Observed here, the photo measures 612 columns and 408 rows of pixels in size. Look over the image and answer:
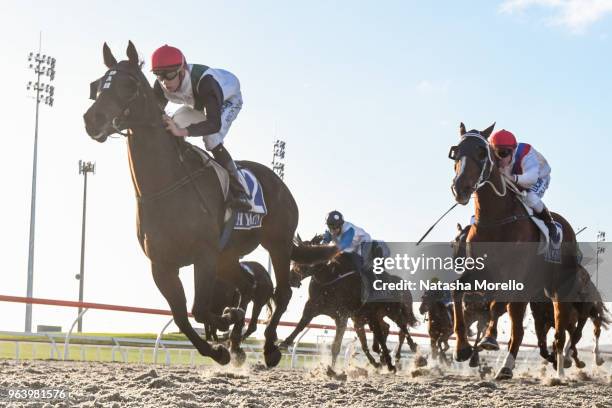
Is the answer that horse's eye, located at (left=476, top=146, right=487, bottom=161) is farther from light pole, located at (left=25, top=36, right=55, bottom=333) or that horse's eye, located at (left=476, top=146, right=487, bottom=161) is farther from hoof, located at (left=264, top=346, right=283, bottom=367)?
light pole, located at (left=25, top=36, right=55, bottom=333)

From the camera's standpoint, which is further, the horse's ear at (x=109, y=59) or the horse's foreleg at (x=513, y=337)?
the horse's foreleg at (x=513, y=337)

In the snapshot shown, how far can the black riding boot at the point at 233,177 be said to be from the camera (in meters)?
6.53

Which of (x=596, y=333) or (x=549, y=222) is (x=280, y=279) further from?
(x=596, y=333)

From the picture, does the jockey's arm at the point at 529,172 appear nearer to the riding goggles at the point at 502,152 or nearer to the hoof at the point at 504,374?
the riding goggles at the point at 502,152

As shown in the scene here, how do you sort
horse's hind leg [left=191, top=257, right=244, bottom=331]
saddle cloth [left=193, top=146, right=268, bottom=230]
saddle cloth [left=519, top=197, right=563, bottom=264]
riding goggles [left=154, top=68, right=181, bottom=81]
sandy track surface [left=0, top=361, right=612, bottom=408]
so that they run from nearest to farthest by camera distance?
sandy track surface [left=0, top=361, right=612, bottom=408]
horse's hind leg [left=191, top=257, right=244, bottom=331]
riding goggles [left=154, top=68, right=181, bottom=81]
saddle cloth [left=193, top=146, right=268, bottom=230]
saddle cloth [left=519, top=197, right=563, bottom=264]

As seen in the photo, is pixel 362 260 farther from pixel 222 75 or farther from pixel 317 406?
pixel 317 406

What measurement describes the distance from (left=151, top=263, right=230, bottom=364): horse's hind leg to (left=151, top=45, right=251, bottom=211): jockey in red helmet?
786mm

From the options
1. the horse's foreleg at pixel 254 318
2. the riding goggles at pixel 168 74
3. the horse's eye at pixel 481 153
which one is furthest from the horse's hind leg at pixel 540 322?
the riding goggles at pixel 168 74

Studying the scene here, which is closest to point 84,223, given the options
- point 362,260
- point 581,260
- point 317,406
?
point 362,260

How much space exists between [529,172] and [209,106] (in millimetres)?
3138

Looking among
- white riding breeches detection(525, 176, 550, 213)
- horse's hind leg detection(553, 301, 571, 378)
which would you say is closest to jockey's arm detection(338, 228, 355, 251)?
white riding breeches detection(525, 176, 550, 213)

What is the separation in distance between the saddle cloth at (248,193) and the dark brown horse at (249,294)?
2.02ft

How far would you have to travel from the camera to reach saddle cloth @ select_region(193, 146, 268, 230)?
6395mm

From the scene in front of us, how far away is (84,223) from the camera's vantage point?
38.1 metres
